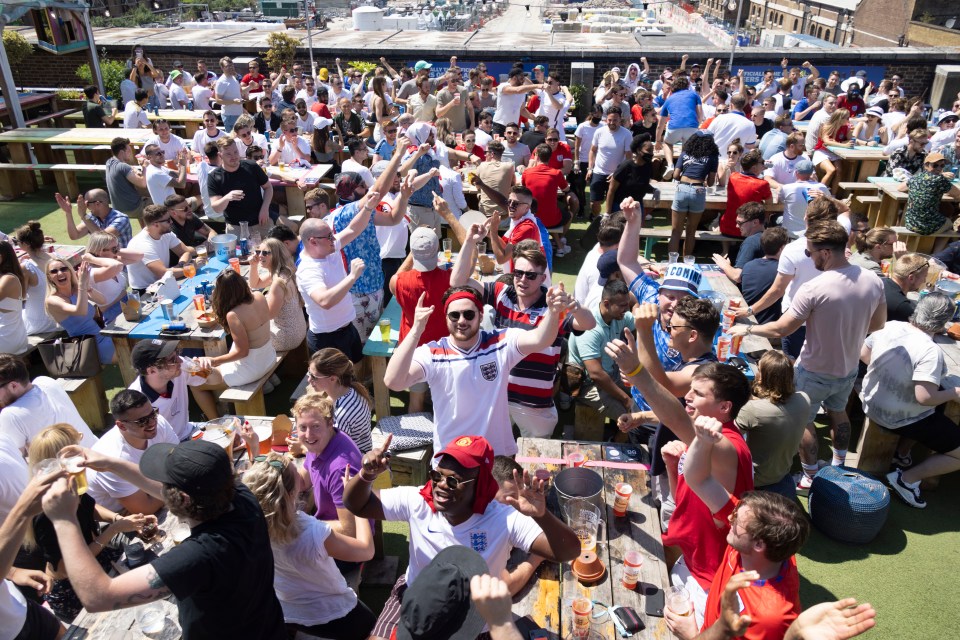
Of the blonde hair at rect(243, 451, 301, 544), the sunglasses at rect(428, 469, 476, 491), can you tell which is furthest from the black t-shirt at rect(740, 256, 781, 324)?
the blonde hair at rect(243, 451, 301, 544)

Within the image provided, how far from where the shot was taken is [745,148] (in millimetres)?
9398

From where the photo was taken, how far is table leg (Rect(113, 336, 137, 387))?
5668mm

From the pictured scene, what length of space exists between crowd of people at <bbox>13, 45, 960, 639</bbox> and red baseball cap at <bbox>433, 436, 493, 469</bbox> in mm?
13

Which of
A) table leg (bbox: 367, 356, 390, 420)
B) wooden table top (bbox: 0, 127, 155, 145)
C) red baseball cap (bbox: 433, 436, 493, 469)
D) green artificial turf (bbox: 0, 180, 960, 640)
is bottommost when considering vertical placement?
green artificial turf (bbox: 0, 180, 960, 640)

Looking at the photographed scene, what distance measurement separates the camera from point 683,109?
10.7 metres

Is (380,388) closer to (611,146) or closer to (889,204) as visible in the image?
(611,146)

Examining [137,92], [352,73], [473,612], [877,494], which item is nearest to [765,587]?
[473,612]

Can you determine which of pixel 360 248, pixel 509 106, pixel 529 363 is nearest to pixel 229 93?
pixel 509 106

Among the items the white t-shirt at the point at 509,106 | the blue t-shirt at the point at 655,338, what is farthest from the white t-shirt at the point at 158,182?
the blue t-shirt at the point at 655,338

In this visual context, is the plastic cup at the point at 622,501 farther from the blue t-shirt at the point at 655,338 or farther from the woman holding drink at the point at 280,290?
the woman holding drink at the point at 280,290

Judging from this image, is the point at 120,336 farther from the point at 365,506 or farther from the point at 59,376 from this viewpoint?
the point at 365,506

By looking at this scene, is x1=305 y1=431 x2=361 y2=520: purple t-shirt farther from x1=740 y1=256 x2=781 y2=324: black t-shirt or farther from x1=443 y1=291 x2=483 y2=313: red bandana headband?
x1=740 y1=256 x2=781 y2=324: black t-shirt

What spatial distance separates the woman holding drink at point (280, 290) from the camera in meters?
5.30

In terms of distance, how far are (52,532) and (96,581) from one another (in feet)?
4.61
